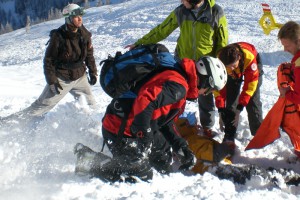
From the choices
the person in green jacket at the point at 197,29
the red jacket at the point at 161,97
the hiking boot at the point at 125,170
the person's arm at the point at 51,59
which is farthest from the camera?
the person's arm at the point at 51,59

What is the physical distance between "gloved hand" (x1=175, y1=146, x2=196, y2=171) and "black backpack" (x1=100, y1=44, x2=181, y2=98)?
35.0 inches

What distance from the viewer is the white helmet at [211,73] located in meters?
Result: 3.61

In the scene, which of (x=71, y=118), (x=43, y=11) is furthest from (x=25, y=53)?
(x=43, y=11)

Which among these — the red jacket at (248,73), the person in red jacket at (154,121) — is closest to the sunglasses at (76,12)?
the person in red jacket at (154,121)

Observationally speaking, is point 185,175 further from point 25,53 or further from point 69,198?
point 25,53

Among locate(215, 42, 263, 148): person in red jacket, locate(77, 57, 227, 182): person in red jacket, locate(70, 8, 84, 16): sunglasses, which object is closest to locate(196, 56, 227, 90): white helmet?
locate(77, 57, 227, 182): person in red jacket

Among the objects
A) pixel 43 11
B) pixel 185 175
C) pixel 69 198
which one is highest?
pixel 69 198

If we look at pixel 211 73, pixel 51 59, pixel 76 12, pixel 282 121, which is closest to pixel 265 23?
pixel 282 121

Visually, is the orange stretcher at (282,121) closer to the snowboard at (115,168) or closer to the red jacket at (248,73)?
the red jacket at (248,73)

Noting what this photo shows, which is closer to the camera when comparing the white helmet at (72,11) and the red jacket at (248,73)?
the red jacket at (248,73)

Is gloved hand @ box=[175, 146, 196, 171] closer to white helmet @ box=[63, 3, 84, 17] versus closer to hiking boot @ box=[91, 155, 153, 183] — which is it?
hiking boot @ box=[91, 155, 153, 183]

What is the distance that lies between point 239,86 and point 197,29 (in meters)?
0.86

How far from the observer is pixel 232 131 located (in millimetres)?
4902

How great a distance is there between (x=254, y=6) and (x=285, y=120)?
17.1 metres
